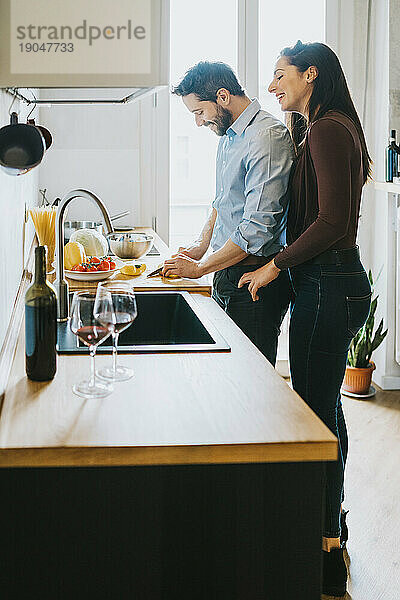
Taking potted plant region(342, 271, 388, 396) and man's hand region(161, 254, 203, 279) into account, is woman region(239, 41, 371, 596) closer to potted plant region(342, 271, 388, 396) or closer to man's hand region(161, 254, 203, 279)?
man's hand region(161, 254, 203, 279)

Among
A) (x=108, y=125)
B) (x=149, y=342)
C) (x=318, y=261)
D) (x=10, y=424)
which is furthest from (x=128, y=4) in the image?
(x=108, y=125)

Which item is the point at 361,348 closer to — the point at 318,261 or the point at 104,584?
the point at 318,261

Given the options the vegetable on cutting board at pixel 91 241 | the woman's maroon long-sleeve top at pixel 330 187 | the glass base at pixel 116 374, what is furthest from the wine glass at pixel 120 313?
the vegetable on cutting board at pixel 91 241

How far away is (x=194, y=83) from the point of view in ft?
8.66

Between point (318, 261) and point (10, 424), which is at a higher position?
point (318, 261)

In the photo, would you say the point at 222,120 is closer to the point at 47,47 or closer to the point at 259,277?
the point at 259,277

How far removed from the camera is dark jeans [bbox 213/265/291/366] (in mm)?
2602

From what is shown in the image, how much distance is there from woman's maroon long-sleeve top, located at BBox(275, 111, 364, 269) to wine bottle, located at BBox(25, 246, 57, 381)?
0.94m

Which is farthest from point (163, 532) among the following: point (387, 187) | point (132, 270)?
point (387, 187)

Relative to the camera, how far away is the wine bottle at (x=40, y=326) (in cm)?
159

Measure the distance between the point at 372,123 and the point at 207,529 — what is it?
3.61m

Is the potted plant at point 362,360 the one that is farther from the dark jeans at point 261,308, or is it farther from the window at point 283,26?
the dark jeans at point 261,308

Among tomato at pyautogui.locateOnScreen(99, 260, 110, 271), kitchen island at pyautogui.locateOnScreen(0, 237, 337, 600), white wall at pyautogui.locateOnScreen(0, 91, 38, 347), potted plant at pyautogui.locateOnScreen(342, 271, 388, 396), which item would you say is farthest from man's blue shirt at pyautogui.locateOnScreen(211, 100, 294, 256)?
potted plant at pyautogui.locateOnScreen(342, 271, 388, 396)

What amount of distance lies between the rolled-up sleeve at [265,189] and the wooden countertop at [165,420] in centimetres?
80
